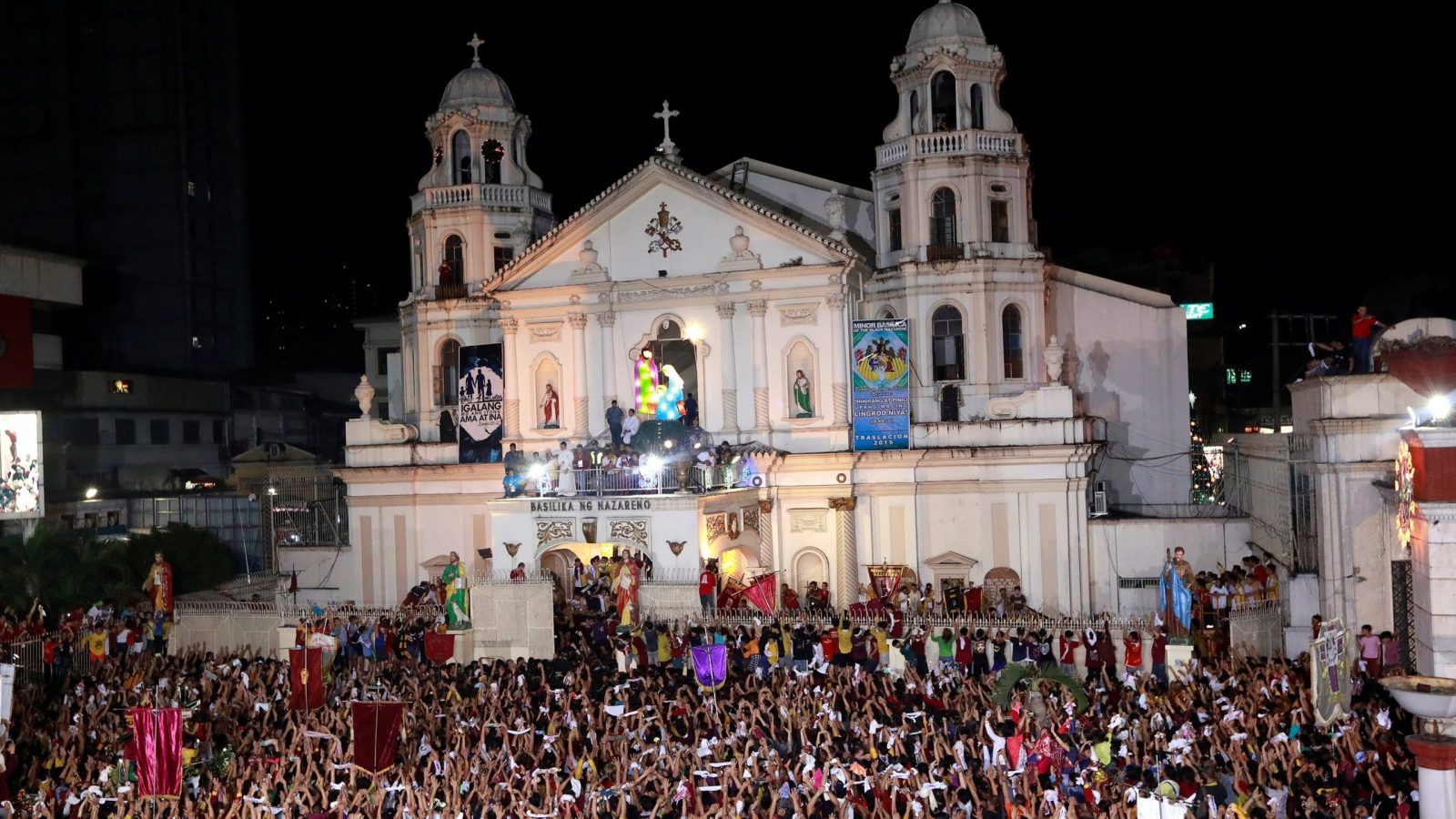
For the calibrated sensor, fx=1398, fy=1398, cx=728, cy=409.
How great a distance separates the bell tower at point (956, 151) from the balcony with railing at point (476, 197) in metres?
12.8

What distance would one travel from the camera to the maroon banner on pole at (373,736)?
65.9 ft

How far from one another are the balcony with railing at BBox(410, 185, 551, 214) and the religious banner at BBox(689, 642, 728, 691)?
2437cm

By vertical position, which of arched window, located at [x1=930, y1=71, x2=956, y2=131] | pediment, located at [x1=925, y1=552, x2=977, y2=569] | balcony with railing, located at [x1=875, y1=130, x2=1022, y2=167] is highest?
arched window, located at [x1=930, y1=71, x2=956, y2=131]

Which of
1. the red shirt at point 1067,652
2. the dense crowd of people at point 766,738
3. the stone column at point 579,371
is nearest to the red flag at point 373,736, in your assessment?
the dense crowd of people at point 766,738

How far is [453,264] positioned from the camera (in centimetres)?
4691

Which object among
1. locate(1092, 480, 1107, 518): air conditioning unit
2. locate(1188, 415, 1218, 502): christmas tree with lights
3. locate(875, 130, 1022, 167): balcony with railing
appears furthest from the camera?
locate(1188, 415, 1218, 502): christmas tree with lights

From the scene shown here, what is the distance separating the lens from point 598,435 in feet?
138

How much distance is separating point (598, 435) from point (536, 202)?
32.1 feet

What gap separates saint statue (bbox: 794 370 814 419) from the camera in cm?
4091

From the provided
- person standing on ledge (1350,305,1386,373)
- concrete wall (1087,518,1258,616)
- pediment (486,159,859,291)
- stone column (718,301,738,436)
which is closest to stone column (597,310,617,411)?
pediment (486,159,859,291)

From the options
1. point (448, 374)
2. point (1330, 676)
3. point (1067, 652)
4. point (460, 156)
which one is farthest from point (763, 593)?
point (460, 156)

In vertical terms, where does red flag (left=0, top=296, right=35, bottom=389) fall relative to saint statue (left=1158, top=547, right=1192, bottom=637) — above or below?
above

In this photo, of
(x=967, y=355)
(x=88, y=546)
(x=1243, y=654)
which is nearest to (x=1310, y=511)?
(x=1243, y=654)

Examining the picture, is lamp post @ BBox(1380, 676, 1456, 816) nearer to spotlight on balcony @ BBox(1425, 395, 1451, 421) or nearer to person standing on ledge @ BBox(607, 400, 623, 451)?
spotlight on balcony @ BBox(1425, 395, 1451, 421)
